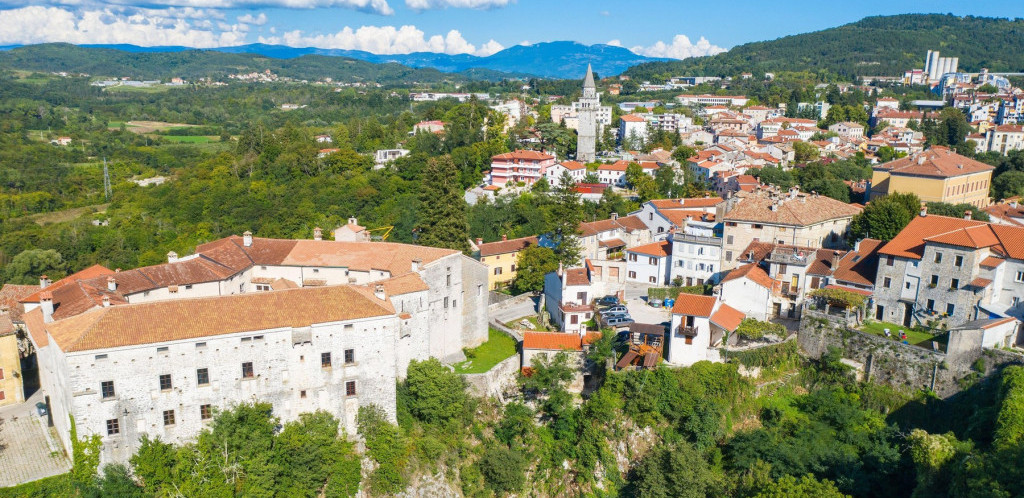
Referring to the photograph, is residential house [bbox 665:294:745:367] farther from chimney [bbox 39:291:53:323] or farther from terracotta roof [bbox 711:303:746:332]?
chimney [bbox 39:291:53:323]

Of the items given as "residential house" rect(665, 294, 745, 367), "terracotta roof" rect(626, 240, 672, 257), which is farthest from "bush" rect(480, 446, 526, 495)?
"terracotta roof" rect(626, 240, 672, 257)

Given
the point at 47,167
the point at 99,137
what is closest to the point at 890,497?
the point at 47,167

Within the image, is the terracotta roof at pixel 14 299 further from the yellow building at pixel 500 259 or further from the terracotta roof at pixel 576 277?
the terracotta roof at pixel 576 277

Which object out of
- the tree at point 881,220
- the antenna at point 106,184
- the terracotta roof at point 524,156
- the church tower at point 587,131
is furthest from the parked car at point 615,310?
the antenna at point 106,184

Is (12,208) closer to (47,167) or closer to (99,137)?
(47,167)

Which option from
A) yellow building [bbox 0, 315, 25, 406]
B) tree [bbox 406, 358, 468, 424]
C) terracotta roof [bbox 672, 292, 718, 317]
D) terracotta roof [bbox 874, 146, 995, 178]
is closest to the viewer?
yellow building [bbox 0, 315, 25, 406]

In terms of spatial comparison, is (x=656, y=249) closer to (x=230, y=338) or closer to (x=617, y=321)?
(x=617, y=321)
